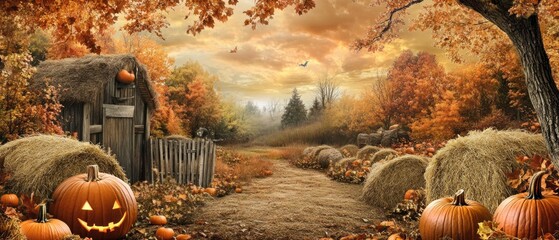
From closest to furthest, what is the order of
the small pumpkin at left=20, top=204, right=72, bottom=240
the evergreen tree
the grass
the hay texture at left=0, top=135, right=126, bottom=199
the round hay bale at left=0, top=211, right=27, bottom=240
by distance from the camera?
the round hay bale at left=0, top=211, right=27, bottom=240, the small pumpkin at left=20, top=204, right=72, bottom=240, the hay texture at left=0, top=135, right=126, bottom=199, the grass, the evergreen tree

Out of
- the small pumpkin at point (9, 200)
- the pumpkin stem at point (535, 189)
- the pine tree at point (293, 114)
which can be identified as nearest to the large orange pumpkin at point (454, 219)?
the pumpkin stem at point (535, 189)

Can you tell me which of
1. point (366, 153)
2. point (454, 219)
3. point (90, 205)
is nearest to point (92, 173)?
point (90, 205)

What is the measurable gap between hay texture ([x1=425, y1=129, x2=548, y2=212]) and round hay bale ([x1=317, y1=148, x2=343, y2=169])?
10651 mm

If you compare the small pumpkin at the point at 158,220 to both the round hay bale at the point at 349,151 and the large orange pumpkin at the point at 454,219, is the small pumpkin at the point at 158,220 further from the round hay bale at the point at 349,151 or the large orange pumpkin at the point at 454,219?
the round hay bale at the point at 349,151

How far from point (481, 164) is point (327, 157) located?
12.0 m

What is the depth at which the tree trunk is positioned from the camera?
5.41m

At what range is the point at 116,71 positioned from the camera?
1119cm

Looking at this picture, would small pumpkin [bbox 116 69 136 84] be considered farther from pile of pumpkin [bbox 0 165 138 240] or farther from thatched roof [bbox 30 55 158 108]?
pile of pumpkin [bbox 0 165 138 240]

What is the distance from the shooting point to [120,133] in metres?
11.9

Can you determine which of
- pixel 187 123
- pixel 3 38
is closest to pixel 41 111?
pixel 3 38

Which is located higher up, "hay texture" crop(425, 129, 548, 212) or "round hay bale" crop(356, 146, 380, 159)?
"hay texture" crop(425, 129, 548, 212)

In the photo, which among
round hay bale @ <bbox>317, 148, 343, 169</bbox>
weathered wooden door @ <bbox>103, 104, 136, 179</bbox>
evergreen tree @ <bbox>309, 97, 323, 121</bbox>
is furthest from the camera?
evergreen tree @ <bbox>309, 97, 323, 121</bbox>

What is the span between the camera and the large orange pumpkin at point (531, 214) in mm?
4562

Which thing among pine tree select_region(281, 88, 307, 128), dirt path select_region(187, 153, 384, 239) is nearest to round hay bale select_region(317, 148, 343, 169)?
dirt path select_region(187, 153, 384, 239)
